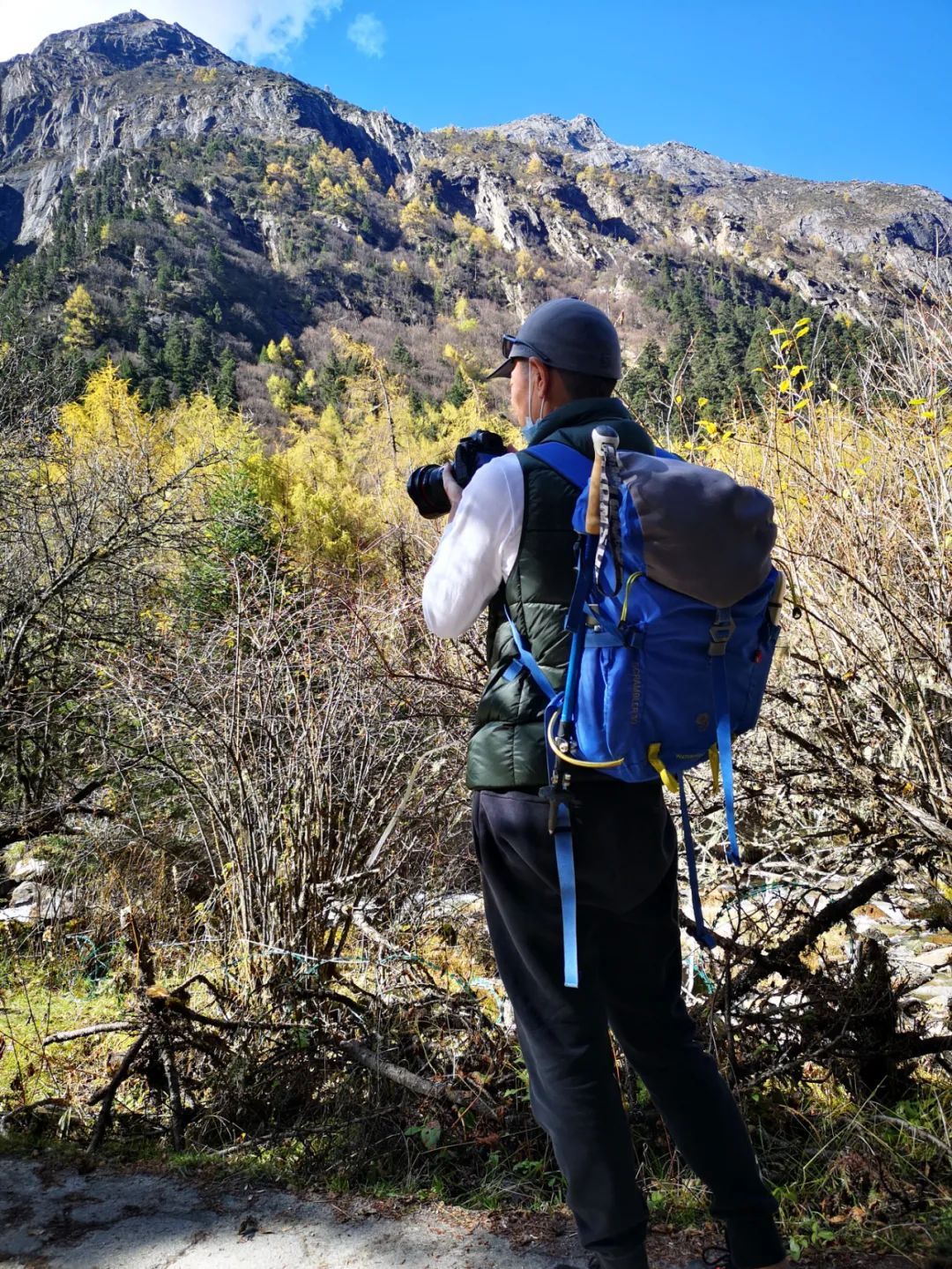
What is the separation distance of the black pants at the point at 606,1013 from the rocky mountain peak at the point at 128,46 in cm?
20451

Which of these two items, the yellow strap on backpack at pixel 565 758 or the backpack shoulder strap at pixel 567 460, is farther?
the backpack shoulder strap at pixel 567 460

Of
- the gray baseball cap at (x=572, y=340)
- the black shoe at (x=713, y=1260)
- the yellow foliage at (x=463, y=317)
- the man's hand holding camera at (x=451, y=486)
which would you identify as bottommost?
the black shoe at (x=713, y=1260)

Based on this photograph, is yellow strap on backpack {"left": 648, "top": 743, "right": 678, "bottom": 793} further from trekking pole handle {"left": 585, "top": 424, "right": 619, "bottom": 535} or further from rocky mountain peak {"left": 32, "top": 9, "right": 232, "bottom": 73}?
rocky mountain peak {"left": 32, "top": 9, "right": 232, "bottom": 73}

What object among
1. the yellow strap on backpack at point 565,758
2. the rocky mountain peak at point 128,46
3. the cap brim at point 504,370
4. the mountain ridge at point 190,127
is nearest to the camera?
the yellow strap on backpack at point 565,758

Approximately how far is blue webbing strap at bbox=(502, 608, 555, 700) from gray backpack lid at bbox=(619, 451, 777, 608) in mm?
270

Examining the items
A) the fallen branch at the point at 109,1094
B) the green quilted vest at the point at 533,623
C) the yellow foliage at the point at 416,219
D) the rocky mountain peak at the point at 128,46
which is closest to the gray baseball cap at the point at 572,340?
the green quilted vest at the point at 533,623

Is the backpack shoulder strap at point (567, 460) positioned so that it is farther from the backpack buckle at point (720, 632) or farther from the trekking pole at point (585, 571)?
the backpack buckle at point (720, 632)

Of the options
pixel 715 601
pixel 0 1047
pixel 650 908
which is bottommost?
pixel 0 1047

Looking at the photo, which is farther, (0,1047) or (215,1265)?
(0,1047)

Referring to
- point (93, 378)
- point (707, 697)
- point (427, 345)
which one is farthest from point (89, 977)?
point (427, 345)

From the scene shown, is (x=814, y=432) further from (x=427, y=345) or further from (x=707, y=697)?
(x=427, y=345)

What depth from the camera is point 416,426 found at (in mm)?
38250

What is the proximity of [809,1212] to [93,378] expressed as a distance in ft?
103

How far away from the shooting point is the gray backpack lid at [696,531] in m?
1.52
